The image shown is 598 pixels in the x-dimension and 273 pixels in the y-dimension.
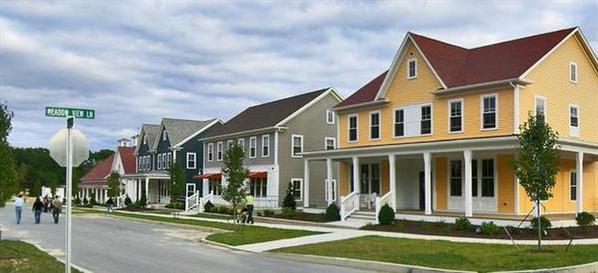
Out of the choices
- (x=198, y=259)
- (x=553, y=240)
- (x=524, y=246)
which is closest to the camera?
(x=198, y=259)

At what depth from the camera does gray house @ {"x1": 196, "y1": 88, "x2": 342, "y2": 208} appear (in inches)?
1855

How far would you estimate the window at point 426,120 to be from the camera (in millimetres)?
31922

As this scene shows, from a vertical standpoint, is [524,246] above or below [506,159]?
below

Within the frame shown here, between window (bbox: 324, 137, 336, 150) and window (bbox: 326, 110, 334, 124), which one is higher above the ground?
window (bbox: 326, 110, 334, 124)

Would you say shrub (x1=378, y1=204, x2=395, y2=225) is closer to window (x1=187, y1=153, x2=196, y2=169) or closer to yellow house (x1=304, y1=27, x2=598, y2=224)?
yellow house (x1=304, y1=27, x2=598, y2=224)

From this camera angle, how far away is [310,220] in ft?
109

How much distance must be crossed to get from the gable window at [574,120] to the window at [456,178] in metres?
5.43

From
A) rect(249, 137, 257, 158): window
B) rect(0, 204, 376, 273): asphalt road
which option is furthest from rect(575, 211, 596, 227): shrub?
rect(249, 137, 257, 158): window

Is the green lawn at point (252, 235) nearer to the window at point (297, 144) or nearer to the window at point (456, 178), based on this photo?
the window at point (456, 178)

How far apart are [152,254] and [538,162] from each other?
11237 mm

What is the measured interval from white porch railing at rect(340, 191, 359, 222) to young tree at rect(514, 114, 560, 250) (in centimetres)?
1456

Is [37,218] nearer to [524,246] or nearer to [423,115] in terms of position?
[423,115]

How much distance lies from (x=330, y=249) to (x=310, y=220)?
13548 millimetres

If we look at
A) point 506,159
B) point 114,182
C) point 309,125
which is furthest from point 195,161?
point 506,159
